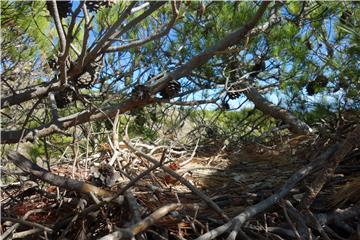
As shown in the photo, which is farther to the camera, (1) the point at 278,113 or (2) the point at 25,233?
(1) the point at 278,113

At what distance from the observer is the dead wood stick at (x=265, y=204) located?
1257 millimetres

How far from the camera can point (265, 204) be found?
1464 mm

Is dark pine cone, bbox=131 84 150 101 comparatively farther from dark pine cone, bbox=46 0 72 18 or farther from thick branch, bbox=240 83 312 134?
thick branch, bbox=240 83 312 134

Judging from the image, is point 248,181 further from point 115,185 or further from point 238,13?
point 238,13

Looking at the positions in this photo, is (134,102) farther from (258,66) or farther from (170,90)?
(258,66)

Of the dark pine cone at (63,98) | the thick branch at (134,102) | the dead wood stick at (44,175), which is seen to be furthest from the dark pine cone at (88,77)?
the dead wood stick at (44,175)

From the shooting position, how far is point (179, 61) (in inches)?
120

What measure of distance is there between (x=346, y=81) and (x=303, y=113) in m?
0.67

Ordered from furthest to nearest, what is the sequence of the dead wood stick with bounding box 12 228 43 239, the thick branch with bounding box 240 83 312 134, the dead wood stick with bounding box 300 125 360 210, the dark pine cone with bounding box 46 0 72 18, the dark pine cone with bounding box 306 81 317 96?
the dark pine cone with bounding box 306 81 317 96 < the thick branch with bounding box 240 83 312 134 < the dark pine cone with bounding box 46 0 72 18 < the dead wood stick with bounding box 300 125 360 210 < the dead wood stick with bounding box 12 228 43 239

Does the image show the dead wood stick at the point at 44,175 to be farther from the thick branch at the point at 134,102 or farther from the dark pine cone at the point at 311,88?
the dark pine cone at the point at 311,88

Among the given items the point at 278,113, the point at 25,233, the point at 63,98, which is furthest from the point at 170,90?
the point at 25,233

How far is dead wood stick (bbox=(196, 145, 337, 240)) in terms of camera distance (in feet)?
4.12

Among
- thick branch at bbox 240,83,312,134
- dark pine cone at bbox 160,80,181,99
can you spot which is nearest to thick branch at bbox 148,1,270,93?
dark pine cone at bbox 160,80,181,99

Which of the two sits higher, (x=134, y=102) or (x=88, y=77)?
(x=88, y=77)
